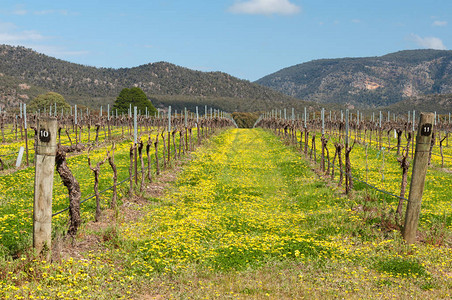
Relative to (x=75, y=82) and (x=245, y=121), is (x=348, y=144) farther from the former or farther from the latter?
(x=75, y=82)

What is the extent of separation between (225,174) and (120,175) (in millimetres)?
6346

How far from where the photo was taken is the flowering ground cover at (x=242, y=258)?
27.3 ft

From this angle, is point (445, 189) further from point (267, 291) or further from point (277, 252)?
point (267, 291)

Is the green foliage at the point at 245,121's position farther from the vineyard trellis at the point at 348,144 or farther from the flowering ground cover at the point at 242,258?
the flowering ground cover at the point at 242,258

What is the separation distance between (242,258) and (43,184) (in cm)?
508

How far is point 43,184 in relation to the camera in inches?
364

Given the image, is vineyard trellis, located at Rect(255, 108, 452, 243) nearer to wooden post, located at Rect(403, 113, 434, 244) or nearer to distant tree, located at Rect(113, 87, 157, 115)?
wooden post, located at Rect(403, 113, 434, 244)

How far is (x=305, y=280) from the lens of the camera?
9109mm

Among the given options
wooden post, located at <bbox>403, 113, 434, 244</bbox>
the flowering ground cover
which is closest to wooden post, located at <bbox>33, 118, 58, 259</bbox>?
the flowering ground cover

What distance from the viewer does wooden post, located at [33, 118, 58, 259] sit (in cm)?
911

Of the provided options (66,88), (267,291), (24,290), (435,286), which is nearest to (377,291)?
(435,286)

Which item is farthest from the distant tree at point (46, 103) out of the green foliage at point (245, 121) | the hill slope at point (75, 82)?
the green foliage at point (245, 121)

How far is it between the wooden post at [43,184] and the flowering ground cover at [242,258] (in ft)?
1.80

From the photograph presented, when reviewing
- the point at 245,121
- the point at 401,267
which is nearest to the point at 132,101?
the point at 245,121
